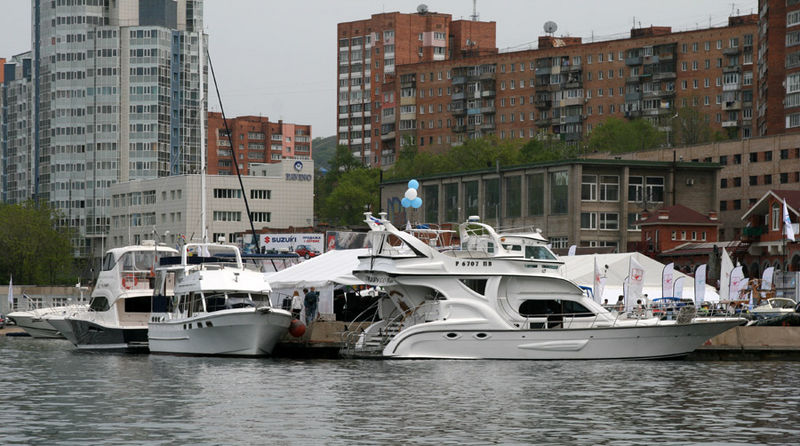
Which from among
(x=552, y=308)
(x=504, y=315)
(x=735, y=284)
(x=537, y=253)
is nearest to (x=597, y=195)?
(x=735, y=284)

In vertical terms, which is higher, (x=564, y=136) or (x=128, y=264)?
(x=564, y=136)

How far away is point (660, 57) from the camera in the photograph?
173125 mm

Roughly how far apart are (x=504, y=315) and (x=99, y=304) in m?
20.0

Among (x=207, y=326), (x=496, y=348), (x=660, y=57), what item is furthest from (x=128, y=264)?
(x=660, y=57)

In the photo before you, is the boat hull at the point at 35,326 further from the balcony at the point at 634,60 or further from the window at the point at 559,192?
the balcony at the point at 634,60

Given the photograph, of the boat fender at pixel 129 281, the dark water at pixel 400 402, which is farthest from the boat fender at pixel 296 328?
the boat fender at pixel 129 281

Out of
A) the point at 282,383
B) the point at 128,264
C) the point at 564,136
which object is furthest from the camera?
the point at 564,136

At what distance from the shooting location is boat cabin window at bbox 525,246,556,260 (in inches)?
1950

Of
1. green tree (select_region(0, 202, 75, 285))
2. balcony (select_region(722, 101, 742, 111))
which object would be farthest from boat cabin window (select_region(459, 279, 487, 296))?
balcony (select_region(722, 101, 742, 111))

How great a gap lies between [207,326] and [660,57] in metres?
131

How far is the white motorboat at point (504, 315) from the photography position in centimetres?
4850

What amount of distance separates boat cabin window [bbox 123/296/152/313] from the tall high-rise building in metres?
127

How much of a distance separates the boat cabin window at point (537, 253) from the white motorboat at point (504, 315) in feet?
0.12

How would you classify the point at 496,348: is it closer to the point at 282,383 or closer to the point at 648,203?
the point at 282,383
